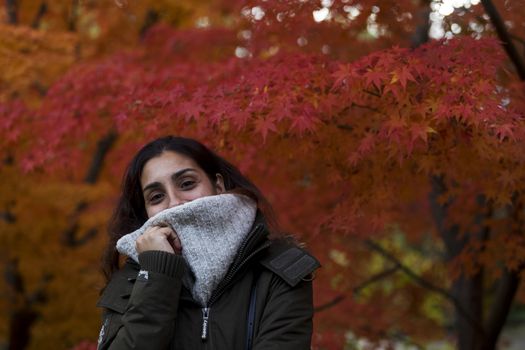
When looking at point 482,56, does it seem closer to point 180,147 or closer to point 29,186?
point 180,147

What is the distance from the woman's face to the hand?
0.45 feet

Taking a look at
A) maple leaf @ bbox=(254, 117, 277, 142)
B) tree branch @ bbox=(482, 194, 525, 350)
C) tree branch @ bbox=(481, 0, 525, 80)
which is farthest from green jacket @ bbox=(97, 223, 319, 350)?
tree branch @ bbox=(482, 194, 525, 350)

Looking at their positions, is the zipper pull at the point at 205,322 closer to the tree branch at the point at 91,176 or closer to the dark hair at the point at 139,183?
the dark hair at the point at 139,183

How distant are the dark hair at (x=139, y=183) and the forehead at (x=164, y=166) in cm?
2

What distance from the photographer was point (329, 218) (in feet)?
11.4

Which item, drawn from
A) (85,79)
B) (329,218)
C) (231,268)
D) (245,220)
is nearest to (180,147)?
(245,220)

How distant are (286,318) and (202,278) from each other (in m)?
0.30

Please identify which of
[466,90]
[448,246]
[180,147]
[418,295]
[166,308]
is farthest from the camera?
→ [418,295]

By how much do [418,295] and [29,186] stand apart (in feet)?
14.5

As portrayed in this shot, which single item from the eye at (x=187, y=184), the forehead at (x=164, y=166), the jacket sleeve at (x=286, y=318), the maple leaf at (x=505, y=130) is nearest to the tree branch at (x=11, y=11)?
the forehead at (x=164, y=166)

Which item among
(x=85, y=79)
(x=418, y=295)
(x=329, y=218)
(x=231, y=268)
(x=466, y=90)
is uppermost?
(x=85, y=79)

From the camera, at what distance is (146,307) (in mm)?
2010

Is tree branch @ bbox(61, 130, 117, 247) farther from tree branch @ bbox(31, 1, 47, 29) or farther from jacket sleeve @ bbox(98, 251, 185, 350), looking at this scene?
jacket sleeve @ bbox(98, 251, 185, 350)

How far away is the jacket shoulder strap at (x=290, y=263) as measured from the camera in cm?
209
